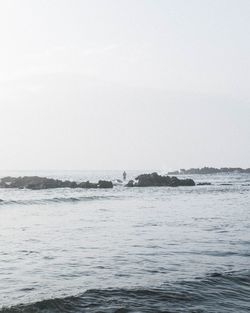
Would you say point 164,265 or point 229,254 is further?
point 229,254

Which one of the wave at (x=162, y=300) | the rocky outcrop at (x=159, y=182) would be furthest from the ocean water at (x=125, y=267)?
the rocky outcrop at (x=159, y=182)

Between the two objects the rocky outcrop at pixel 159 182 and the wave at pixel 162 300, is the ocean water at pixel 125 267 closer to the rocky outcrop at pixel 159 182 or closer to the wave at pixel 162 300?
the wave at pixel 162 300

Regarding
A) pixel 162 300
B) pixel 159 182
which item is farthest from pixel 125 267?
pixel 159 182

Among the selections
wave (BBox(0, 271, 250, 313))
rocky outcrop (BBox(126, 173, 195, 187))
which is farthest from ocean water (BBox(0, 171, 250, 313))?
rocky outcrop (BBox(126, 173, 195, 187))

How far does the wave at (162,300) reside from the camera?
357 inches

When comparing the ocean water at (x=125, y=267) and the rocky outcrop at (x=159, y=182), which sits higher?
the rocky outcrop at (x=159, y=182)

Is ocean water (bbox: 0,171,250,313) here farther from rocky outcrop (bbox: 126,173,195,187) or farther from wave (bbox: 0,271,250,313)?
rocky outcrop (bbox: 126,173,195,187)

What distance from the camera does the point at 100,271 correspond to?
12.7 meters

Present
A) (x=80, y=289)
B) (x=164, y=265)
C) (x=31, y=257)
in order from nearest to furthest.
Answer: (x=80, y=289), (x=164, y=265), (x=31, y=257)

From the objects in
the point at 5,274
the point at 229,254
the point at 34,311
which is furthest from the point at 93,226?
the point at 34,311

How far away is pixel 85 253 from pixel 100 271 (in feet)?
9.81

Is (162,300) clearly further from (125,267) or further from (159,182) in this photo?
(159,182)

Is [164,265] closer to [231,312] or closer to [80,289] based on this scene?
[80,289]

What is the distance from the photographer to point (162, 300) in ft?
32.3
